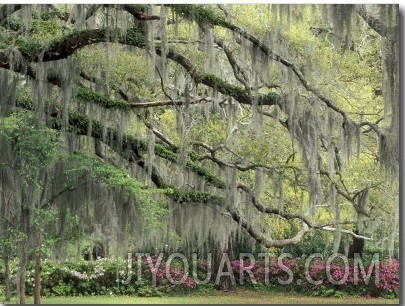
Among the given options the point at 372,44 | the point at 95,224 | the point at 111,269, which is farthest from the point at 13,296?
the point at 372,44

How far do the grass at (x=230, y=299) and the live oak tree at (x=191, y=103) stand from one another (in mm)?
2244

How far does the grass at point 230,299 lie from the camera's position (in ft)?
47.6

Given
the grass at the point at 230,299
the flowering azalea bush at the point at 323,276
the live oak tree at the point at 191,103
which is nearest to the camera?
the live oak tree at the point at 191,103

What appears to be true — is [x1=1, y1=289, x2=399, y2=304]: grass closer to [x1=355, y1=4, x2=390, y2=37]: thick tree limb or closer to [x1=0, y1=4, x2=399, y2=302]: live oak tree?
[x1=0, y1=4, x2=399, y2=302]: live oak tree

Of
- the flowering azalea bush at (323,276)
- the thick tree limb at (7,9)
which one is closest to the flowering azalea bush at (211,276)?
the flowering azalea bush at (323,276)

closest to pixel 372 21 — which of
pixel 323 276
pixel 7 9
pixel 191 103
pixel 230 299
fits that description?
pixel 7 9

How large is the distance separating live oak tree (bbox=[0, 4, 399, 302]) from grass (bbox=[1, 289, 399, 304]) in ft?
7.36

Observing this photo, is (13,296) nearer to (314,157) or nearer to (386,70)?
(314,157)

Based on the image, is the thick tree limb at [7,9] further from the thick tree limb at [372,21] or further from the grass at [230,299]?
the grass at [230,299]

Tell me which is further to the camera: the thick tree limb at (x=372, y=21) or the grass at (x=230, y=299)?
the grass at (x=230, y=299)

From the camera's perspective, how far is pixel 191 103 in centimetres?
1034

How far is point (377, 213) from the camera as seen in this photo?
13000 mm

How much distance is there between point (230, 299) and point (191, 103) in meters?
6.52

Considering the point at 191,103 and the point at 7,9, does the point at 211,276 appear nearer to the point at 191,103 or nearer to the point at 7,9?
the point at 191,103
